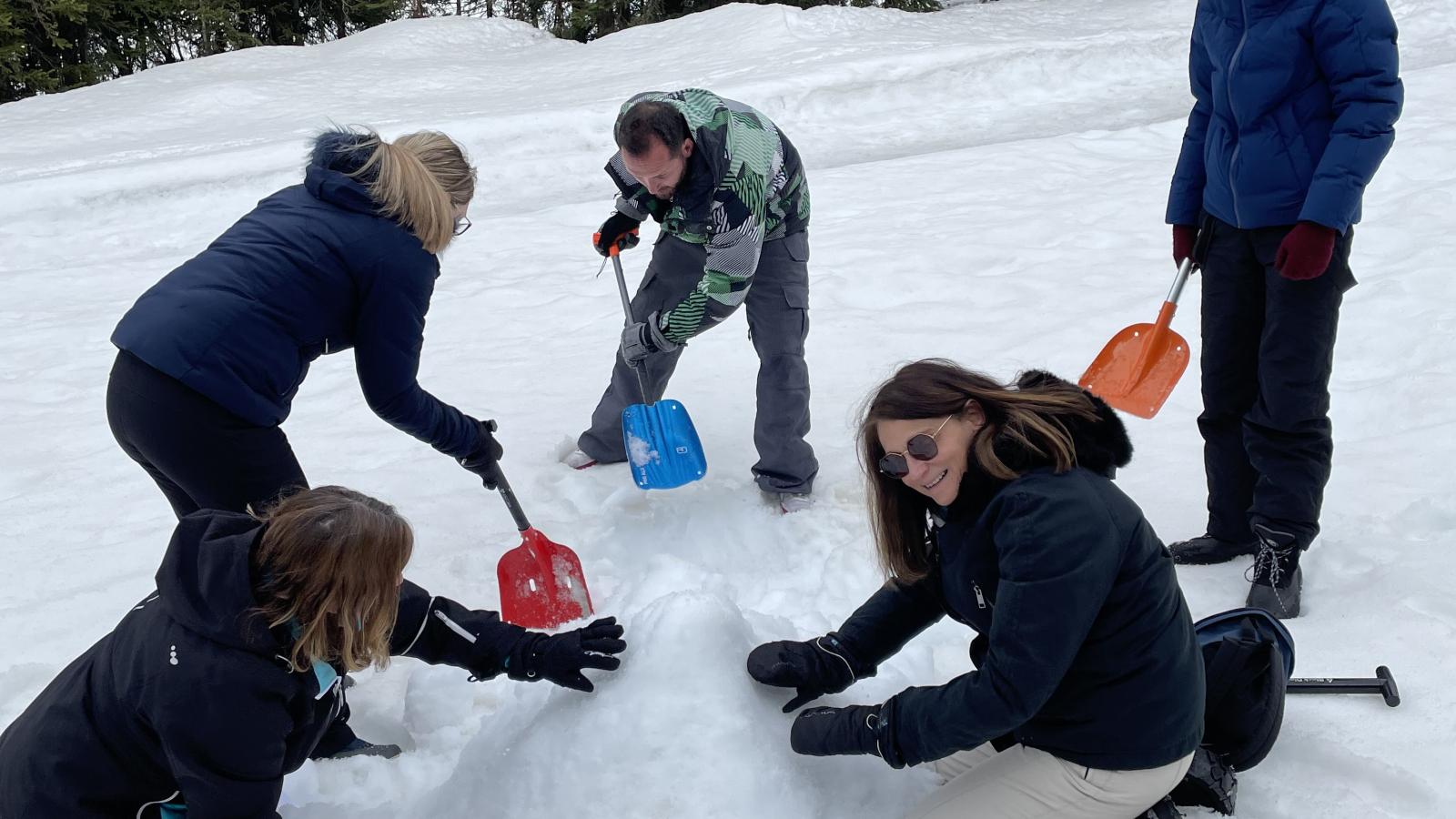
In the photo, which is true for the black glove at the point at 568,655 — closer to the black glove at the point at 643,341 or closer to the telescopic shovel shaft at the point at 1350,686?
the black glove at the point at 643,341

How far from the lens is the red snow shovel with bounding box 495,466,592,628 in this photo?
2.83 meters

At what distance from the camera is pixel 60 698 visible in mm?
1742

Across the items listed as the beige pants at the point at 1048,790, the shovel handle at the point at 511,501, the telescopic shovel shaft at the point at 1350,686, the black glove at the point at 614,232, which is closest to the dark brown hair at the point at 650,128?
the black glove at the point at 614,232

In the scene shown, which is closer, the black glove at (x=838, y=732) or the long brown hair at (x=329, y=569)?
the long brown hair at (x=329, y=569)

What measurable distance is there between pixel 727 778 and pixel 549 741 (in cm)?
39

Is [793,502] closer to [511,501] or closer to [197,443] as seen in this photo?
[511,501]

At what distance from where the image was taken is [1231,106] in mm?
2594

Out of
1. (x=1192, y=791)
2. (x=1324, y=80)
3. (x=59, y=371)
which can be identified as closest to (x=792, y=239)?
(x=1324, y=80)

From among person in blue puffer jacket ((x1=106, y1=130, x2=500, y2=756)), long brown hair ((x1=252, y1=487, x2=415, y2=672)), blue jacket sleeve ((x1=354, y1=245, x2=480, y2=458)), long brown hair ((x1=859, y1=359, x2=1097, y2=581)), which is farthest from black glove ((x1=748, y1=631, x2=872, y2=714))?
blue jacket sleeve ((x1=354, y1=245, x2=480, y2=458))

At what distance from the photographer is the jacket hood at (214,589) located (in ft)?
5.31

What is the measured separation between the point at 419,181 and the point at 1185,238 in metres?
2.16

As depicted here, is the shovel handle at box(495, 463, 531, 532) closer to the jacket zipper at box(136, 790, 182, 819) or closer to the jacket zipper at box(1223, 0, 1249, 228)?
the jacket zipper at box(136, 790, 182, 819)

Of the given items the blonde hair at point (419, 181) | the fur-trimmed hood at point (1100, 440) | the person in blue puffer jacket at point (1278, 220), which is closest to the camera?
the fur-trimmed hood at point (1100, 440)

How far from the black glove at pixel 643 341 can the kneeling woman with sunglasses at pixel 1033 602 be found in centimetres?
134
